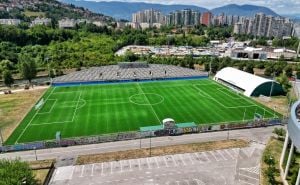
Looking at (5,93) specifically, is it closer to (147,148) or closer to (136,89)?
(136,89)

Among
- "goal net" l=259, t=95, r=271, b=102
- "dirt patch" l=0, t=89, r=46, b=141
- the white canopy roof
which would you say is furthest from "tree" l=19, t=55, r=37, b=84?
"goal net" l=259, t=95, r=271, b=102

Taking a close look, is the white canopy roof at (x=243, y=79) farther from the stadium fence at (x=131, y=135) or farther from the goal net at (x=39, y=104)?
the goal net at (x=39, y=104)

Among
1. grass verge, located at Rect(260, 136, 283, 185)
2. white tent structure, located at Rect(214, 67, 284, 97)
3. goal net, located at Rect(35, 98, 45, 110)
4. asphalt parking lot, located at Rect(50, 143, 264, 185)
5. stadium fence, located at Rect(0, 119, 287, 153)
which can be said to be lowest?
asphalt parking lot, located at Rect(50, 143, 264, 185)

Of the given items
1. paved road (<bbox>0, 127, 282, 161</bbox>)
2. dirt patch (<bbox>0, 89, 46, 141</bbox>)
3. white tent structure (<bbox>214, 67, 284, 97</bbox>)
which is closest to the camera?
paved road (<bbox>0, 127, 282, 161</bbox>)

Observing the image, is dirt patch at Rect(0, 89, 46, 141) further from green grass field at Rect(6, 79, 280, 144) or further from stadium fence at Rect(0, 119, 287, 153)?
stadium fence at Rect(0, 119, 287, 153)

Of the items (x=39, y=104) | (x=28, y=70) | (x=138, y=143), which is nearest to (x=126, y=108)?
(x=138, y=143)

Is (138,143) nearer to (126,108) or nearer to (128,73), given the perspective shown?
(126,108)
